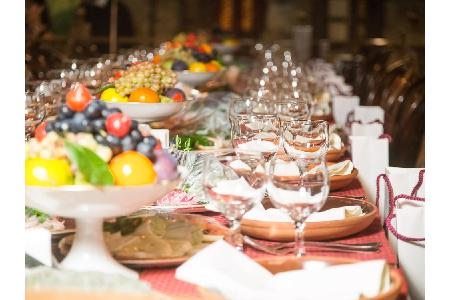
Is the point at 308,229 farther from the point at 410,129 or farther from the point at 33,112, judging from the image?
the point at 410,129

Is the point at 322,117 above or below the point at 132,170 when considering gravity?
above

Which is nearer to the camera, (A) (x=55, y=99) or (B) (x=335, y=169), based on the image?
(B) (x=335, y=169)

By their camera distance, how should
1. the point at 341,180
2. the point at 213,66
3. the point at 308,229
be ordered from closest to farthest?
the point at 308,229
the point at 341,180
the point at 213,66

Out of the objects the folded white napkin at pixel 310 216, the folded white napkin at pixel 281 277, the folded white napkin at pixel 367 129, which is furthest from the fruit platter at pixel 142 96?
the folded white napkin at pixel 281 277

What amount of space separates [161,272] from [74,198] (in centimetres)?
23

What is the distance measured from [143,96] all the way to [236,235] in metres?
1.39

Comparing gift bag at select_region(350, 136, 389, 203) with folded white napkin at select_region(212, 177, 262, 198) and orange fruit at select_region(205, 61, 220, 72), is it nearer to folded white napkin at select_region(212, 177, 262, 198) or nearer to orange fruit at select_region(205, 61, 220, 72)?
folded white napkin at select_region(212, 177, 262, 198)

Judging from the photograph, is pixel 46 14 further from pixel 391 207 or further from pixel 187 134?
pixel 391 207

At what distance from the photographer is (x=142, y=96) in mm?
2930

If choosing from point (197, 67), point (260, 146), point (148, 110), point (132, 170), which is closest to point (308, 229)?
point (132, 170)

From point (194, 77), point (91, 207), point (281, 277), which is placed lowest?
point (281, 277)

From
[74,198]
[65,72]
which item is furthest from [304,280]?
[65,72]

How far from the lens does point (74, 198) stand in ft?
4.53

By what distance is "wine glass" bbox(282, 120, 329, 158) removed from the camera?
237 centimetres
